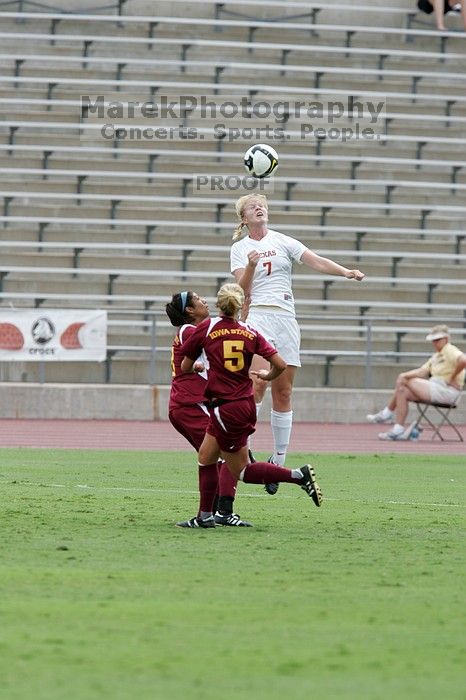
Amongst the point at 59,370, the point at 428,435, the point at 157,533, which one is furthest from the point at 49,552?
the point at 59,370

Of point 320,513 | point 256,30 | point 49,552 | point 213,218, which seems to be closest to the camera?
point 49,552

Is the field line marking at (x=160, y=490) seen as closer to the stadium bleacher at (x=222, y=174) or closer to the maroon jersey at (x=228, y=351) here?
the maroon jersey at (x=228, y=351)

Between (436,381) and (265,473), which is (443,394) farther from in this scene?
(265,473)

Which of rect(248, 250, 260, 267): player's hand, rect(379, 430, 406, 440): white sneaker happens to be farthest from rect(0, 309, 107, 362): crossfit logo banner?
rect(248, 250, 260, 267): player's hand

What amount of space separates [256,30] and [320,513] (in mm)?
19417

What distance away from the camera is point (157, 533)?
7242 millimetres

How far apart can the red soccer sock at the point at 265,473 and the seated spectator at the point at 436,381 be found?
363 inches

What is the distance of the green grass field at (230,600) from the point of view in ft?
12.8

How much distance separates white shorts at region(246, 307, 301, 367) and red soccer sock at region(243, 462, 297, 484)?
2024 millimetres

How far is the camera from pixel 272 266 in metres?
9.90

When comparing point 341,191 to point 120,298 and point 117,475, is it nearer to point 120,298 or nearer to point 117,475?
point 120,298

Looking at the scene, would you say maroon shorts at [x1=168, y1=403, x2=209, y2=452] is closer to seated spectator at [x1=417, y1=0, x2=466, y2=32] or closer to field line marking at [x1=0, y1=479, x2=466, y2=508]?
field line marking at [x1=0, y1=479, x2=466, y2=508]

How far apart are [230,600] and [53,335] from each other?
47.3 feet

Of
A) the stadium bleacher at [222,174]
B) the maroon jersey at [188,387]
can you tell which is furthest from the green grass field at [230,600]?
the stadium bleacher at [222,174]
